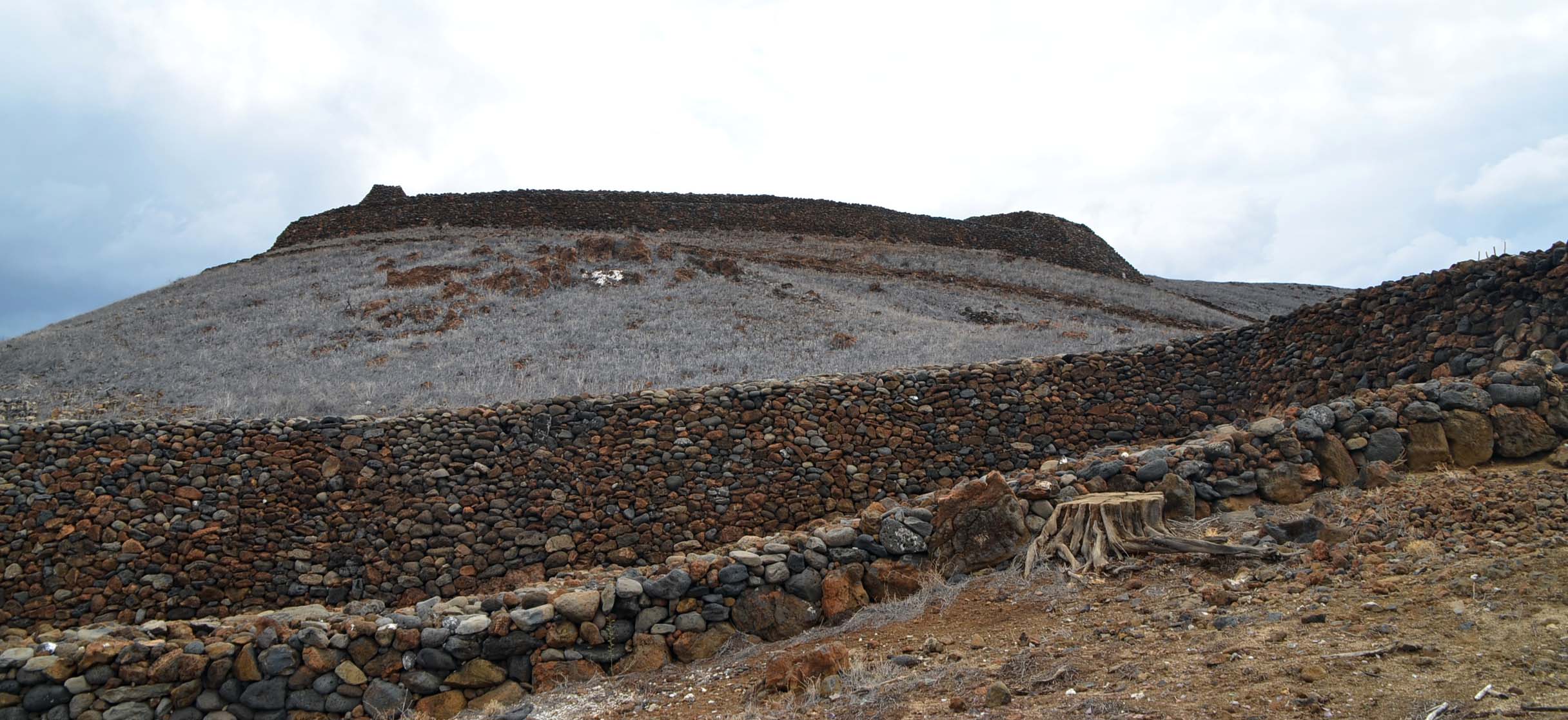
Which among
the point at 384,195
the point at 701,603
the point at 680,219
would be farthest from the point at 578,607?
the point at 384,195

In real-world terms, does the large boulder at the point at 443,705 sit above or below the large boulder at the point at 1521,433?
below

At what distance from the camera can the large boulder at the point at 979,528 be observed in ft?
23.4

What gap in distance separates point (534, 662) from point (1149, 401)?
952cm

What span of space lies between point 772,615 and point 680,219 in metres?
31.1

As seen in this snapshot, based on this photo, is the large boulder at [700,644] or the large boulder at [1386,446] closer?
the large boulder at [700,644]

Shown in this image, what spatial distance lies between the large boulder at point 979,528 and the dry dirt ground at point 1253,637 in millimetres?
300

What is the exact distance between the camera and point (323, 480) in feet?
36.2

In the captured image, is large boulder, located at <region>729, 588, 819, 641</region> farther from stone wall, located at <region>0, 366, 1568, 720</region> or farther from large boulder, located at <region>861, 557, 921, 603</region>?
large boulder, located at <region>861, 557, 921, 603</region>

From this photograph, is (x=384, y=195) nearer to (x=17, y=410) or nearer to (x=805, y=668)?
(x=17, y=410)

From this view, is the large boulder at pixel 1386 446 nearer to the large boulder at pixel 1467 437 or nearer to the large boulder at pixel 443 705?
the large boulder at pixel 1467 437

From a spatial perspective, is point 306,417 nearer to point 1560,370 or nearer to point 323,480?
point 323,480

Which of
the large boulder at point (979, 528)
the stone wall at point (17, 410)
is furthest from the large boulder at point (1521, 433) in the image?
the stone wall at point (17, 410)

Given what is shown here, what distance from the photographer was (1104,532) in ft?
22.5

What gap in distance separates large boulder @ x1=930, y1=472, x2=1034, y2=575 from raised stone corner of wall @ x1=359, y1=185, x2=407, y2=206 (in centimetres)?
3495
